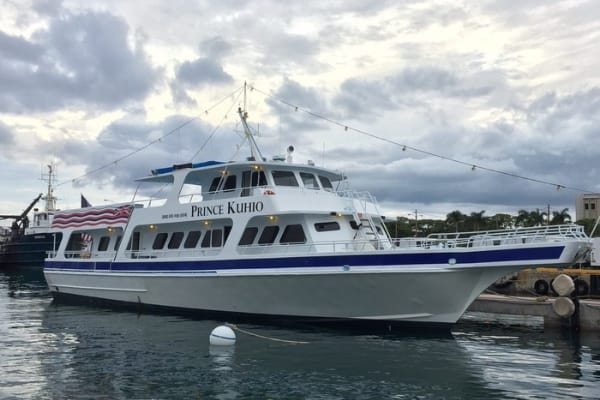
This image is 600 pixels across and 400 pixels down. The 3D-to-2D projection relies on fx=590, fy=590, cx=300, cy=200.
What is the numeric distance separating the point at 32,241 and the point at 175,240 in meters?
41.1

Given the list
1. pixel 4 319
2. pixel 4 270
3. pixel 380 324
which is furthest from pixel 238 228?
pixel 4 270

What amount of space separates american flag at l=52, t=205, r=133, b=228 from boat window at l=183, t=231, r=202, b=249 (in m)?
3.00

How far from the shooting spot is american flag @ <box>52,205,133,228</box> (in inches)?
859

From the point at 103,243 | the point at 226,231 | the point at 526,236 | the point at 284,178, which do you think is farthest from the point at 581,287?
the point at 103,243

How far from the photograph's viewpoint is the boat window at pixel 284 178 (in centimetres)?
1870

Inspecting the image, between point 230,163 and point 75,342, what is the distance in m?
6.92

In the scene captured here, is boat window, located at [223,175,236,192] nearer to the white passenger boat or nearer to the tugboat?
the white passenger boat

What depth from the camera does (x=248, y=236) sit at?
18016 millimetres

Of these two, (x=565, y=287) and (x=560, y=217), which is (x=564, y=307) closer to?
(x=565, y=287)

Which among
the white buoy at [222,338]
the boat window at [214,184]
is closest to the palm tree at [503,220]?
the boat window at [214,184]

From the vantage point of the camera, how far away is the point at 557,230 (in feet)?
44.8

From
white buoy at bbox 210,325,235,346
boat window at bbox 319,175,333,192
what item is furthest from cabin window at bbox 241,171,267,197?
white buoy at bbox 210,325,235,346

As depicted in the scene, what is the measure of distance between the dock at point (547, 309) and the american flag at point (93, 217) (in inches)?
516

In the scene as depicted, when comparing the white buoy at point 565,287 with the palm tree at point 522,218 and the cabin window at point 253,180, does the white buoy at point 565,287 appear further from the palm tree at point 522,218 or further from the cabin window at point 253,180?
the palm tree at point 522,218
